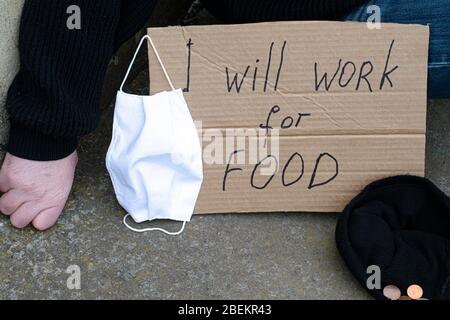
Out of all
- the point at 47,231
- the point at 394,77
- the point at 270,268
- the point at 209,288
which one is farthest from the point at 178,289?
the point at 394,77

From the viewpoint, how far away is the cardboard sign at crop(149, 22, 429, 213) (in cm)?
147

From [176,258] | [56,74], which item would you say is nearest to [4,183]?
[56,74]

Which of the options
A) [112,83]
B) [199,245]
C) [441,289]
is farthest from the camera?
[112,83]

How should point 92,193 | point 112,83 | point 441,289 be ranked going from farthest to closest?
point 112,83
point 92,193
point 441,289

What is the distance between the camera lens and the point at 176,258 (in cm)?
141

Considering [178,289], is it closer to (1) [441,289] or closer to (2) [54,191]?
(2) [54,191]

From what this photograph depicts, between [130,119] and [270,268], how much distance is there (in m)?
0.41

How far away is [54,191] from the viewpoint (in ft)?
4.85

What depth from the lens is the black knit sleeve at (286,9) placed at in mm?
1546

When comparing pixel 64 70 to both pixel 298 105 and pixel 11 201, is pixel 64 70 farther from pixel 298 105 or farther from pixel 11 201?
pixel 298 105

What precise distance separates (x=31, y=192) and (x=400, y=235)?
2.40 ft

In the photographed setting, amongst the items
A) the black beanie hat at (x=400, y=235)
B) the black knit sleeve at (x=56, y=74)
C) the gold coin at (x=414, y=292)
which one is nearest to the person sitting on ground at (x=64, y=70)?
the black knit sleeve at (x=56, y=74)

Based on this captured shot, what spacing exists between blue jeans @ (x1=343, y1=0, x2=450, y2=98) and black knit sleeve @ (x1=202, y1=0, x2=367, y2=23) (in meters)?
0.04

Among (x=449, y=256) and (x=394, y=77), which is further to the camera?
(x=394, y=77)
